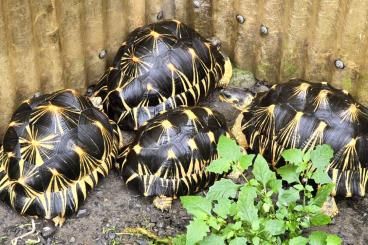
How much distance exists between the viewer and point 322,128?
136 inches

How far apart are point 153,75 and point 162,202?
0.78m

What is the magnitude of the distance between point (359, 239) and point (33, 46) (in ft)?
6.88

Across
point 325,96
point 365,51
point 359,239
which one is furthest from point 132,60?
point 359,239

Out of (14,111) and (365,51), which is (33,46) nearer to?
(14,111)

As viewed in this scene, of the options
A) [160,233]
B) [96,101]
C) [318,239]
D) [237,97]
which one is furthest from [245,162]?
[96,101]

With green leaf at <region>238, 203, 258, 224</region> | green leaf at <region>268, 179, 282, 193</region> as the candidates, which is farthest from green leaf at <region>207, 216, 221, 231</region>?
green leaf at <region>268, 179, 282, 193</region>

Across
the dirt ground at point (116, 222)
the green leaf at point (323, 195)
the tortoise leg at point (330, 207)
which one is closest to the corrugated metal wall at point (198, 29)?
the dirt ground at point (116, 222)

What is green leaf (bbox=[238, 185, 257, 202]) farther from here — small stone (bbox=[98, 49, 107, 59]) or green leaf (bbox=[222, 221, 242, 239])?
small stone (bbox=[98, 49, 107, 59])

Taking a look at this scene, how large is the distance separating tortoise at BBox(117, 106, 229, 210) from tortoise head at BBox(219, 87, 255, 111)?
50cm

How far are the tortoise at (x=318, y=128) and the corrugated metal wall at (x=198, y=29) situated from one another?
1.22 feet

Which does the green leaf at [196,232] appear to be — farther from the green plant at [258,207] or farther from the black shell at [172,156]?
the black shell at [172,156]

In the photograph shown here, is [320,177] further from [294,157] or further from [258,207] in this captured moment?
[258,207]

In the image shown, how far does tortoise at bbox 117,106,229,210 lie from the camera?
3.42 m

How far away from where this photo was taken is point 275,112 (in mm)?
3602
